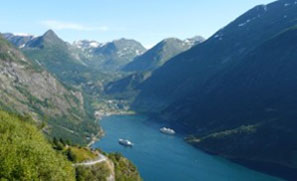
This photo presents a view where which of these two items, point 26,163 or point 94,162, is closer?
point 26,163

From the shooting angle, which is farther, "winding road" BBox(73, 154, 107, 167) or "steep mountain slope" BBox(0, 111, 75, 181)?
"winding road" BBox(73, 154, 107, 167)

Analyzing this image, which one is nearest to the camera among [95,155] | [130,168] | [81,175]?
[81,175]

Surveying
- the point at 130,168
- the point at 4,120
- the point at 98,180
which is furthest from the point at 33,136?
the point at 130,168

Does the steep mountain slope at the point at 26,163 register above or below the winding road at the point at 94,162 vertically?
above

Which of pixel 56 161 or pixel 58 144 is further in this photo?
pixel 58 144

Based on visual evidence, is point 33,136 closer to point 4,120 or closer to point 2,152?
point 4,120

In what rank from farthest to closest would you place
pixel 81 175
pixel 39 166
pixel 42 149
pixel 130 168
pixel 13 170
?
pixel 130 168
pixel 81 175
pixel 42 149
pixel 39 166
pixel 13 170

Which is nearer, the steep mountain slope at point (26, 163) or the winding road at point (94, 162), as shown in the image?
the steep mountain slope at point (26, 163)

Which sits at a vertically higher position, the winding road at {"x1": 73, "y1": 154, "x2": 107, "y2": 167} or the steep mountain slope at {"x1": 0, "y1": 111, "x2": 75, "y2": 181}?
the steep mountain slope at {"x1": 0, "y1": 111, "x2": 75, "y2": 181}

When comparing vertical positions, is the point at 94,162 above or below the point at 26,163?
below

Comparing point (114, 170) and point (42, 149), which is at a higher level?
point (42, 149)
